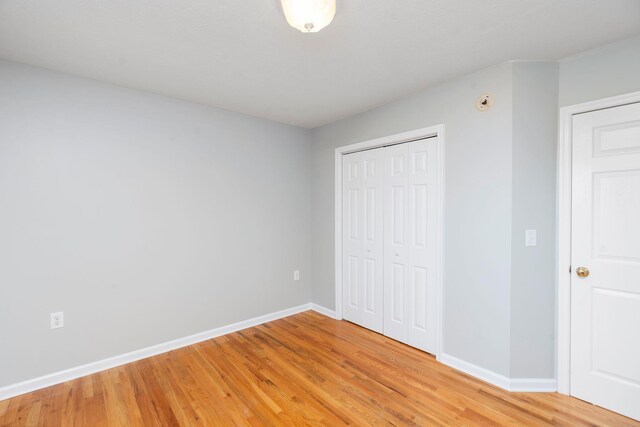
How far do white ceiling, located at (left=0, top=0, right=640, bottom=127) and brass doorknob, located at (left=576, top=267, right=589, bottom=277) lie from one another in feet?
5.00

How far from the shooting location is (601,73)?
6.40 feet

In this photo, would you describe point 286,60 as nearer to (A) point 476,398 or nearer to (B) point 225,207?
(B) point 225,207

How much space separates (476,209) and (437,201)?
0.34m

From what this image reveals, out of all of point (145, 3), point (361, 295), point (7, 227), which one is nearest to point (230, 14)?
point (145, 3)

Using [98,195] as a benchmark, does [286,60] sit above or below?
above

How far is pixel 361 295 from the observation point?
3379 mm

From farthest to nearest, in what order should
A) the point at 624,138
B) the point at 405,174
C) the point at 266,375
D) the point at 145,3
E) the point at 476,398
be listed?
the point at 405,174 → the point at 266,375 → the point at 476,398 → the point at 624,138 → the point at 145,3

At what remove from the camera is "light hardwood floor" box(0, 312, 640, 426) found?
1.87 m

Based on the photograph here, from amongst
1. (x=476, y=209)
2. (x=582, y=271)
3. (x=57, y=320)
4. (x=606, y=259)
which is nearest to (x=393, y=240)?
(x=476, y=209)

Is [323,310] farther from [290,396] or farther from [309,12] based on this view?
[309,12]

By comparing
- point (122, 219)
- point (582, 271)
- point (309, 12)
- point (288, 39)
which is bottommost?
point (582, 271)

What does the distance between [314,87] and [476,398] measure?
9.12 ft

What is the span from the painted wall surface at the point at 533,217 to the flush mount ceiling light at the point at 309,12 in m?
1.68

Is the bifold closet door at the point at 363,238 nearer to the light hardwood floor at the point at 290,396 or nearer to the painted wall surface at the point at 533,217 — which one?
the light hardwood floor at the point at 290,396
